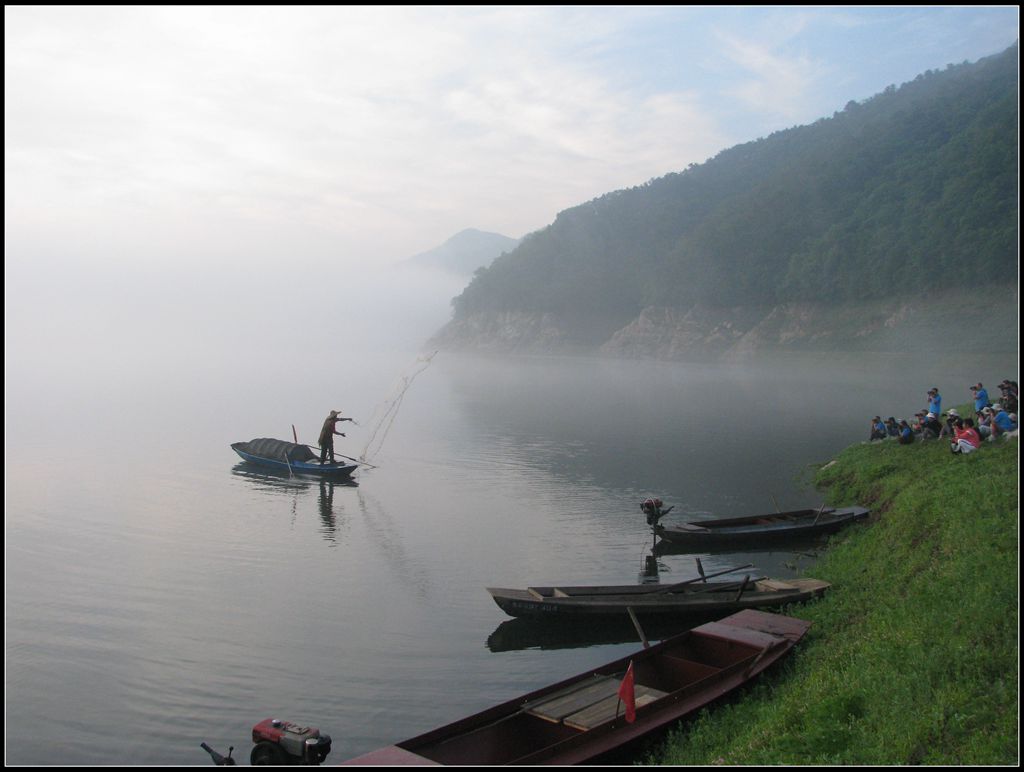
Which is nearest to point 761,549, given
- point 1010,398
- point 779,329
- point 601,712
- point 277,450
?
point 1010,398

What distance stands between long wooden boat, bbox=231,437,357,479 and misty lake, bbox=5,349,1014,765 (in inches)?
31.1

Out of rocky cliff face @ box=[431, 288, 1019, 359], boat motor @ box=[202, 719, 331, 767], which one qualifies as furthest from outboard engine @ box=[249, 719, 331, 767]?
rocky cliff face @ box=[431, 288, 1019, 359]

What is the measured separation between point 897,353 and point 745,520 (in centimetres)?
8643

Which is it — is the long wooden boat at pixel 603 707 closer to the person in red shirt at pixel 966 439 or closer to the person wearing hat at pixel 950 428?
the person in red shirt at pixel 966 439

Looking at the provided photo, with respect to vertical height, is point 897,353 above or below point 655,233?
below

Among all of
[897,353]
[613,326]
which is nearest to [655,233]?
[613,326]

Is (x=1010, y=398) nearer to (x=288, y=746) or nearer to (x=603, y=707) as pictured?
(x=603, y=707)

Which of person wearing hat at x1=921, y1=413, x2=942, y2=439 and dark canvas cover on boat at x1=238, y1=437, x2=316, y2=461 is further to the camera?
dark canvas cover on boat at x1=238, y1=437, x2=316, y2=461

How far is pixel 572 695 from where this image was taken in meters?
13.2

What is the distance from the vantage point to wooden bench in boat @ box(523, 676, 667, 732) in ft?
40.3

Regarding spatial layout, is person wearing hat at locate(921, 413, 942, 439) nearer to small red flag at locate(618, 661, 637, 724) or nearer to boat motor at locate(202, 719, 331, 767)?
small red flag at locate(618, 661, 637, 724)

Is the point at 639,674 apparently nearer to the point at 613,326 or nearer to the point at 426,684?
the point at 426,684

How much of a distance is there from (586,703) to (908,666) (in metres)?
4.93

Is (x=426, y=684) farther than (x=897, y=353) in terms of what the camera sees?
No
